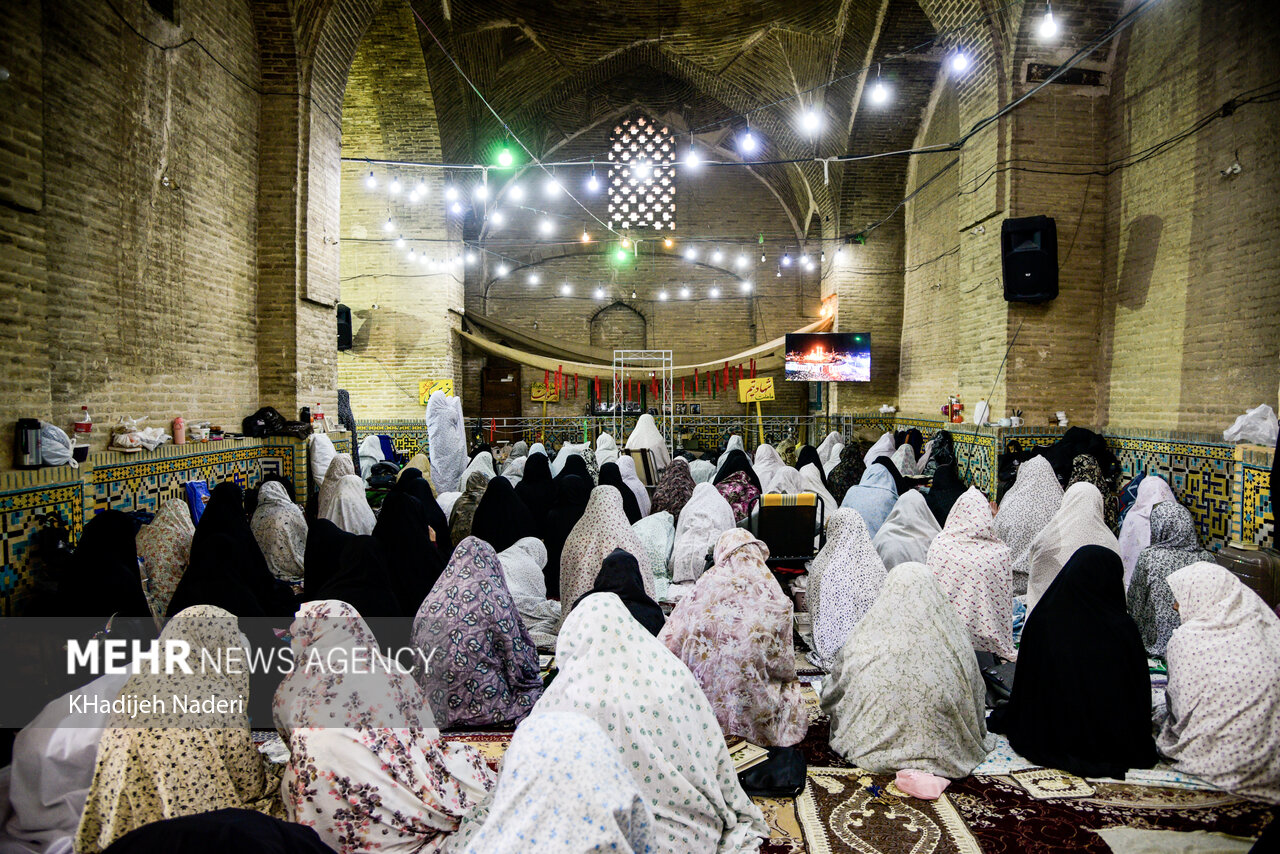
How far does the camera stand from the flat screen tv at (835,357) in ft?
40.3

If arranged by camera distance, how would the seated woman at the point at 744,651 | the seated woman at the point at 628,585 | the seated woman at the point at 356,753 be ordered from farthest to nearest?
the seated woman at the point at 628,585
the seated woman at the point at 744,651
the seated woman at the point at 356,753

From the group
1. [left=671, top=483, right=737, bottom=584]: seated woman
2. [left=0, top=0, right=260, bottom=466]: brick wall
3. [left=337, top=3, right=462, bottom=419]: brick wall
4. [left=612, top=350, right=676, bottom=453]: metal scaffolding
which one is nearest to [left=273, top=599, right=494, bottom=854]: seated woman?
[left=0, top=0, right=260, bottom=466]: brick wall

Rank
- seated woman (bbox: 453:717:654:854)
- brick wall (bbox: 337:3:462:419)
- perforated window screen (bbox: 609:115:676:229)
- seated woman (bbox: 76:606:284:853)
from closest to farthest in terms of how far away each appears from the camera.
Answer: seated woman (bbox: 453:717:654:854), seated woman (bbox: 76:606:284:853), brick wall (bbox: 337:3:462:419), perforated window screen (bbox: 609:115:676:229)

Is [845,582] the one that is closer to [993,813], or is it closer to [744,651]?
[744,651]

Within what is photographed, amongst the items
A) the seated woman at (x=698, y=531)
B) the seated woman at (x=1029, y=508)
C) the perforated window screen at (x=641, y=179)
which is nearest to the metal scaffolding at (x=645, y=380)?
the perforated window screen at (x=641, y=179)

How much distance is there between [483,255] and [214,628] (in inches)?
538

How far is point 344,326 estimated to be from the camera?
10.7m

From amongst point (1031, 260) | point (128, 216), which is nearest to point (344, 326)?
point (128, 216)

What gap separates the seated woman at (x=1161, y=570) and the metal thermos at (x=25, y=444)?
6433mm

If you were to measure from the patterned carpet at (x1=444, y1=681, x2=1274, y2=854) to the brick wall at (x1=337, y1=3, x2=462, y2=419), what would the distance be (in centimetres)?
1018

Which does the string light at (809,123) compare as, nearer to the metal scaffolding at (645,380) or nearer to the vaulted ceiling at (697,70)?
the vaulted ceiling at (697,70)

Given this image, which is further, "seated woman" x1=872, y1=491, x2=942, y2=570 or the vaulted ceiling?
the vaulted ceiling

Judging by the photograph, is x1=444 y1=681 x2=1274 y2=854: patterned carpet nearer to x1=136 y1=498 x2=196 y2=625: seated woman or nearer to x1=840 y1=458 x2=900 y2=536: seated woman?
x1=840 y1=458 x2=900 y2=536: seated woman

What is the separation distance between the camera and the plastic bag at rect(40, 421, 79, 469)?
13.2 feet
